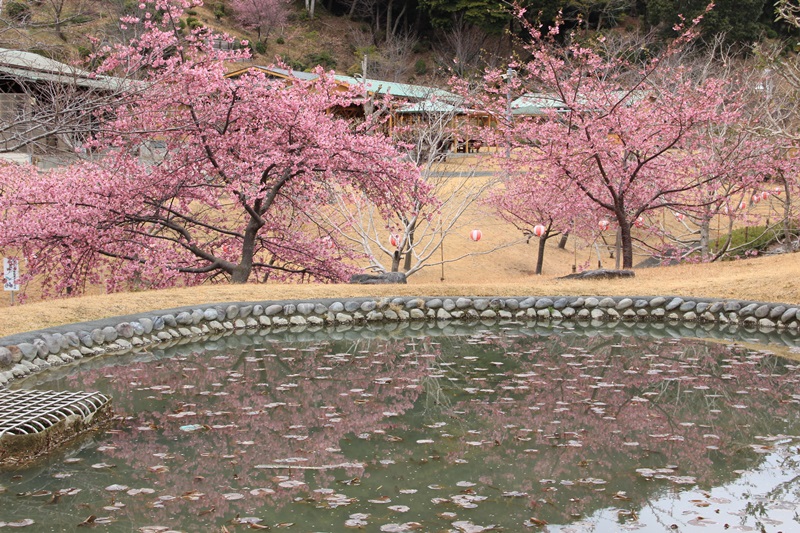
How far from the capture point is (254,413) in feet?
24.4

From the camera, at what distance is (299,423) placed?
23.4ft

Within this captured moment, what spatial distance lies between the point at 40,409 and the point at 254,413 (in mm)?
1859

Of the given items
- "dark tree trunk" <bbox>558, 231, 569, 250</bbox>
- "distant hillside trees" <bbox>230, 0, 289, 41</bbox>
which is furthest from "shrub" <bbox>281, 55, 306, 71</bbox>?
"dark tree trunk" <bbox>558, 231, 569, 250</bbox>

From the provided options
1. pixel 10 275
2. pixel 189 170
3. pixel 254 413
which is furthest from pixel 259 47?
pixel 254 413

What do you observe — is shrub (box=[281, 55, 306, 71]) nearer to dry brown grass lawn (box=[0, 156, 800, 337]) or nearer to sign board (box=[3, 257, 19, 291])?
dry brown grass lawn (box=[0, 156, 800, 337])

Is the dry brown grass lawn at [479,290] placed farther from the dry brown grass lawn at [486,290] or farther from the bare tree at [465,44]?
the bare tree at [465,44]

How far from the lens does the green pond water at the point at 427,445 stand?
5121 millimetres

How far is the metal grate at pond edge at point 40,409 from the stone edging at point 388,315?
2.33 m

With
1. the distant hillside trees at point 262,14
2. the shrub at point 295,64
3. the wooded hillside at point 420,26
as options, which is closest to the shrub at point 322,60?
the wooded hillside at point 420,26

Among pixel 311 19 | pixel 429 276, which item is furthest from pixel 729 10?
pixel 311 19

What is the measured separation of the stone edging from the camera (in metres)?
10.1

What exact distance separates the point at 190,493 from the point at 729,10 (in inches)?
1571

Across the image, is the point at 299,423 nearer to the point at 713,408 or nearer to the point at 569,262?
the point at 713,408

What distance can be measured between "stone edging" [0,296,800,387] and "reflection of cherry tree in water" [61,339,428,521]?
0.87 metres
